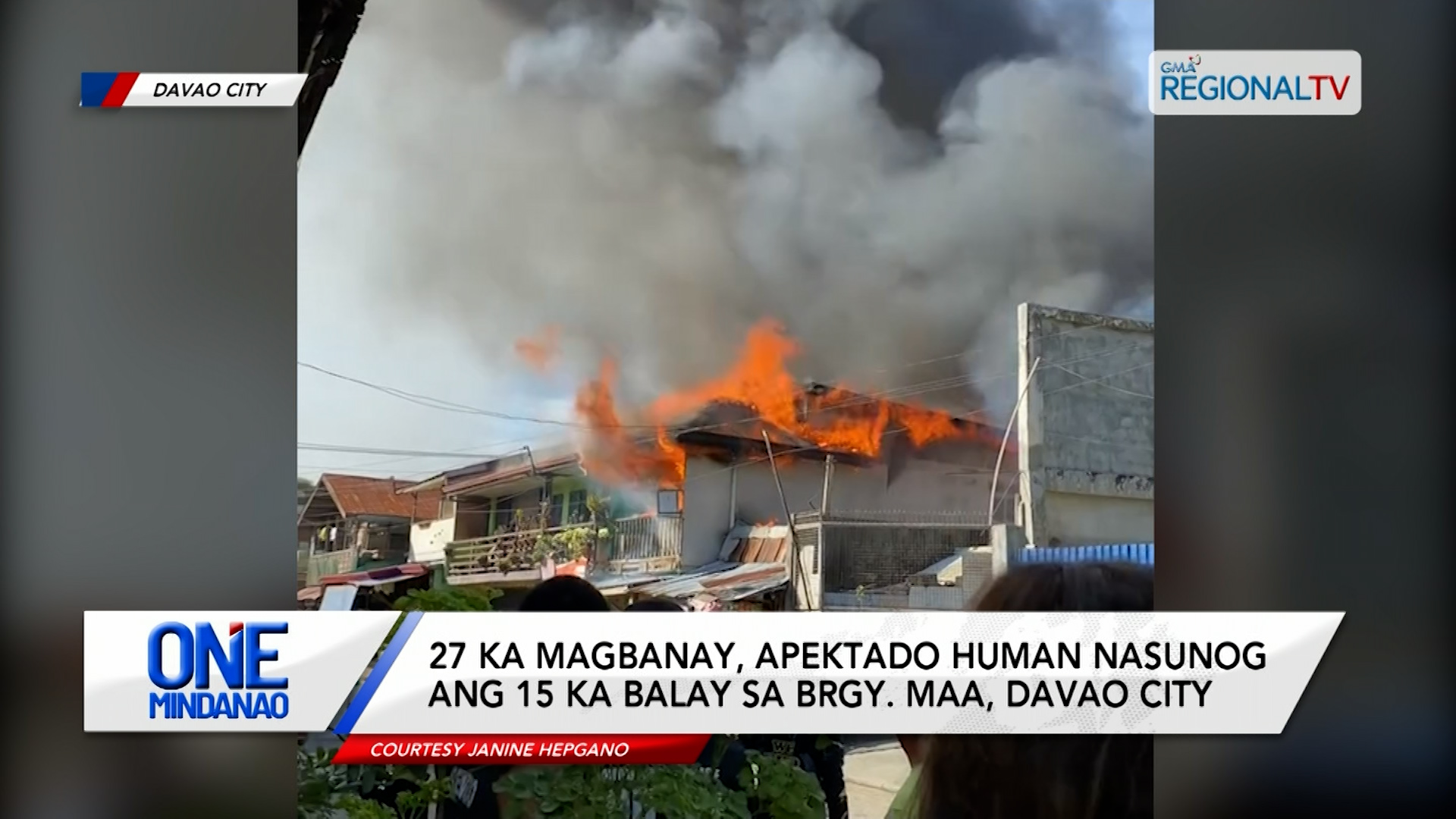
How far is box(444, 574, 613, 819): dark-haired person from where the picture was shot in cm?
303

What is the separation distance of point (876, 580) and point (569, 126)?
141cm

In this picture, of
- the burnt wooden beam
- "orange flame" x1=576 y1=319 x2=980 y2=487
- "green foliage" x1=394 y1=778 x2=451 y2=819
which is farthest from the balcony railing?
the burnt wooden beam

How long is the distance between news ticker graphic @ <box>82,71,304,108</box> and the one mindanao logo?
4.42 feet

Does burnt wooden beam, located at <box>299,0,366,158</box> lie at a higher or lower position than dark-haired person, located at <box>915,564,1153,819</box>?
higher

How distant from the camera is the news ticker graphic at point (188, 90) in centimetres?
304

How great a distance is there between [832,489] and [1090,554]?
69 centimetres

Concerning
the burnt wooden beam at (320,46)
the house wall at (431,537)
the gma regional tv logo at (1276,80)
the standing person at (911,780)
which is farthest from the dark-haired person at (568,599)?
the gma regional tv logo at (1276,80)

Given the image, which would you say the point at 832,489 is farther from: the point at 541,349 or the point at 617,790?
the point at 617,790

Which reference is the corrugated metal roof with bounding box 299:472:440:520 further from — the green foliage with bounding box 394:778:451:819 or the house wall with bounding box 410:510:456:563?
the green foliage with bounding box 394:778:451:819

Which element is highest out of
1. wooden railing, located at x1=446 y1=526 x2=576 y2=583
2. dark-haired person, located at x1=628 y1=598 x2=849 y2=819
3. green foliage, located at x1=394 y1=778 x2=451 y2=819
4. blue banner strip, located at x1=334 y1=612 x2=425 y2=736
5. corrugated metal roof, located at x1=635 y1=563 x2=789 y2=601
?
wooden railing, located at x1=446 y1=526 x2=576 y2=583

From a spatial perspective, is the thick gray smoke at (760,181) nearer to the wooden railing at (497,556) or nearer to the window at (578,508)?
the window at (578,508)

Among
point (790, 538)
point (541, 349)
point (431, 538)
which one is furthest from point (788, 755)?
point (541, 349)

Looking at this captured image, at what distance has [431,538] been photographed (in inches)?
119

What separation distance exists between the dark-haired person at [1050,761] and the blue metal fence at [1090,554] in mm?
20
